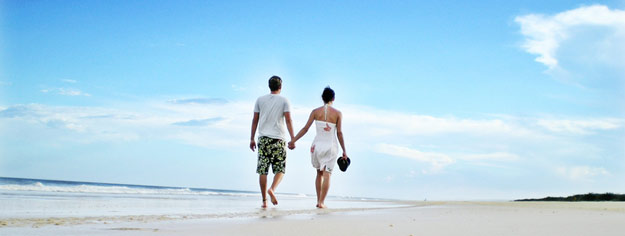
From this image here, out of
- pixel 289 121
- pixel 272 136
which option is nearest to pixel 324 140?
pixel 289 121

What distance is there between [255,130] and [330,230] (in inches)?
179

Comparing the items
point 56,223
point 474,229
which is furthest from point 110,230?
point 474,229

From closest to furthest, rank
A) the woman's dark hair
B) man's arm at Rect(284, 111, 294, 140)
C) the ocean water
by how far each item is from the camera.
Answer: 1. the ocean water
2. man's arm at Rect(284, 111, 294, 140)
3. the woman's dark hair

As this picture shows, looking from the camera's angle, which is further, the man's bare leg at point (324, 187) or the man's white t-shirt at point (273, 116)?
the man's bare leg at point (324, 187)

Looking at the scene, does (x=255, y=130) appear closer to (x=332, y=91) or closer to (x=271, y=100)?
(x=271, y=100)

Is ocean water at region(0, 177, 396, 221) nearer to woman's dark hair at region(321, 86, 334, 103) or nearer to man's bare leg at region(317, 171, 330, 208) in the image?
man's bare leg at region(317, 171, 330, 208)

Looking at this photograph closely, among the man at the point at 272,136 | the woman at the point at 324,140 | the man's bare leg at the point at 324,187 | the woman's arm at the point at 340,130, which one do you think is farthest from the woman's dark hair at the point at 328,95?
the man's bare leg at the point at 324,187

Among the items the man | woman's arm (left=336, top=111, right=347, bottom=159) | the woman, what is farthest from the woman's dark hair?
the man

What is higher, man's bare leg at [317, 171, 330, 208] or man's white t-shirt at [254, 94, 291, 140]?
man's white t-shirt at [254, 94, 291, 140]

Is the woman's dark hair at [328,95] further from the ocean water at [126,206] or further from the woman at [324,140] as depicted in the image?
the ocean water at [126,206]

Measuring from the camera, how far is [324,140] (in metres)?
7.72

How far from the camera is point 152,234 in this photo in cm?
302

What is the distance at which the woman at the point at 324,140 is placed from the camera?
7.63 metres

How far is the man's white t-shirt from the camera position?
24.3 feet
